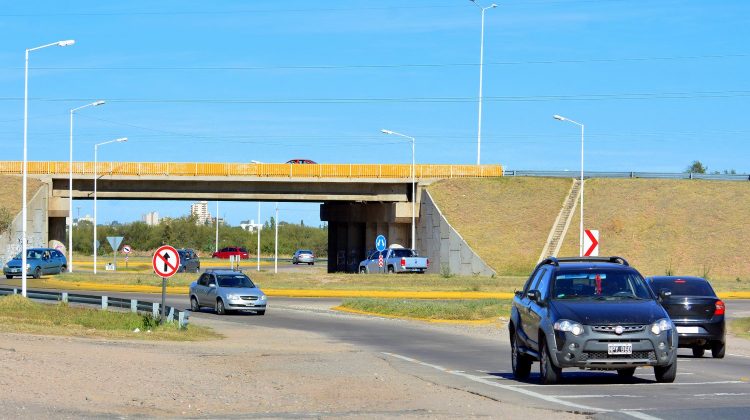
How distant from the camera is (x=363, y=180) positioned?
75.0 metres

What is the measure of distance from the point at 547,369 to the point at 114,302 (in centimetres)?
2130

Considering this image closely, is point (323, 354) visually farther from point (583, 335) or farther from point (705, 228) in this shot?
point (705, 228)

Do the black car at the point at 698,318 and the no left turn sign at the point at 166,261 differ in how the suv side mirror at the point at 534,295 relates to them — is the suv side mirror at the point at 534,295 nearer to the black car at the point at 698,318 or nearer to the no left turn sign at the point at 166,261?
the black car at the point at 698,318

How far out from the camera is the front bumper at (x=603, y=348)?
50.3ft

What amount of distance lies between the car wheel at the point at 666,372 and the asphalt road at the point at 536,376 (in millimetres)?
158

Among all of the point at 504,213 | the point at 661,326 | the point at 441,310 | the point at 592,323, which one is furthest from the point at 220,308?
the point at 504,213

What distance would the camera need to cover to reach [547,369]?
15953 mm

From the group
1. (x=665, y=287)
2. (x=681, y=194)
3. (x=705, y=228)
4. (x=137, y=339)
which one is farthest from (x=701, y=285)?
(x=681, y=194)

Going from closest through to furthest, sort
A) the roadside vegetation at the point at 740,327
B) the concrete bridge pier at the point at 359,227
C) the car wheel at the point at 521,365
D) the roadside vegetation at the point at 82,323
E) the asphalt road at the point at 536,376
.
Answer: the asphalt road at the point at 536,376
the car wheel at the point at 521,365
the roadside vegetation at the point at 82,323
the roadside vegetation at the point at 740,327
the concrete bridge pier at the point at 359,227

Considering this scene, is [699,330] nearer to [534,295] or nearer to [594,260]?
[594,260]

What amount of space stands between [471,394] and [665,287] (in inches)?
359

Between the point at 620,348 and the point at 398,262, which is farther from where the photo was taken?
the point at 398,262

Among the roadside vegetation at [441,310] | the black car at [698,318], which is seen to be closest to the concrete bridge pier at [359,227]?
the roadside vegetation at [441,310]

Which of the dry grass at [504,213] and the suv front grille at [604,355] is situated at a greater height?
the dry grass at [504,213]
